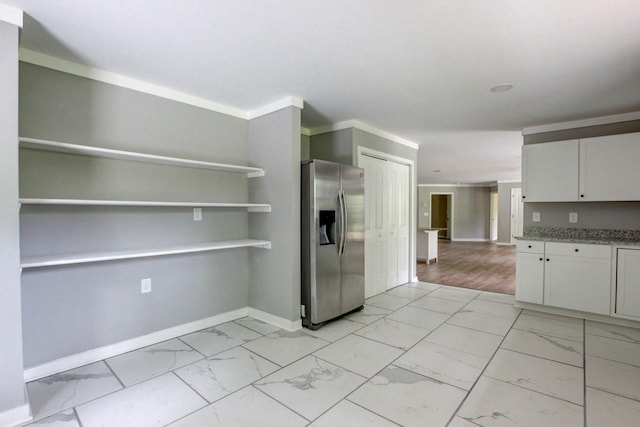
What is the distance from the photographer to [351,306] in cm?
351

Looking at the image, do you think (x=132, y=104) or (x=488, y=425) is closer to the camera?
(x=488, y=425)

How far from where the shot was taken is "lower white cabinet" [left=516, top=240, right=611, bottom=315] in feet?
10.9

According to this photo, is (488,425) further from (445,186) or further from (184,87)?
(445,186)

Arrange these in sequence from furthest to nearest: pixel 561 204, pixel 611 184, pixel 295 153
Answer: pixel 561 204
pixel 611 184
pixel 295 153

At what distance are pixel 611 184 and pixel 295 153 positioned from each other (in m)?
3.48

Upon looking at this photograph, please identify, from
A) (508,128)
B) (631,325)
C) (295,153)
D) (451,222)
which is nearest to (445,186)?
(451,222)

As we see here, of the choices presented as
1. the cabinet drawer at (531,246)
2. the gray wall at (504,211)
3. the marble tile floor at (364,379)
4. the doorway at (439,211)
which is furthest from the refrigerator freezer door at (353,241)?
the doorway at (439,211)

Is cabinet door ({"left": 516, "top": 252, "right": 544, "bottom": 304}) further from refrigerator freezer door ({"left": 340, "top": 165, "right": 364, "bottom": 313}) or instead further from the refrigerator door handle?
the refrigerator door handle

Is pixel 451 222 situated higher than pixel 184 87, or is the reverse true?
pixel 184 87

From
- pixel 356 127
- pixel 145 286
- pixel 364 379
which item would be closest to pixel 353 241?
pixel 356 127

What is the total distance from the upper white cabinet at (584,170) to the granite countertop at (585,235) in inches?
18.7

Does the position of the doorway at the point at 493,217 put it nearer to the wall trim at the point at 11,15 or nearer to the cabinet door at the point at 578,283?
the cabinet door at the point at 578,283

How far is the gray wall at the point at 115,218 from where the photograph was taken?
225cm

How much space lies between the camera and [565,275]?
3533 mm
